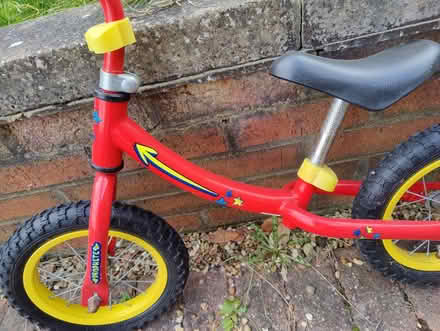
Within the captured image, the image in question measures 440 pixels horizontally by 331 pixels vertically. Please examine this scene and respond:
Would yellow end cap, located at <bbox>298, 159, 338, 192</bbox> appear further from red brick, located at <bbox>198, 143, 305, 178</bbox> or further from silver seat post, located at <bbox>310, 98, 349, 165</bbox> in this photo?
red brick, located at <bbox>198, 143, 305, 178</bbox>

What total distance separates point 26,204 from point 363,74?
1103mm

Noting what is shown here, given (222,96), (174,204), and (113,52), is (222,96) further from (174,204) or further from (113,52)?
(174,204)

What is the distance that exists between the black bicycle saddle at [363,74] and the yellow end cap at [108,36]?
30cm

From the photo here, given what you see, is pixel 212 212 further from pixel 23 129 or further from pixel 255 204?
pixel 23 129

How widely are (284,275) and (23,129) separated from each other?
0.96m

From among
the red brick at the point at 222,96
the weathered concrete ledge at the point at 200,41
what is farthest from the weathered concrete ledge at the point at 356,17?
the red brick at the point at 222,96

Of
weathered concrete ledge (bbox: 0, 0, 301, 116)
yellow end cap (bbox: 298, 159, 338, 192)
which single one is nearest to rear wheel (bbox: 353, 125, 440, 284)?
yellow end cap (bbox: 298, 159, 338, 192)

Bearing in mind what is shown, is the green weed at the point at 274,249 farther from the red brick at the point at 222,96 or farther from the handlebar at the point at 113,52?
the handlebar at the point at 113,52

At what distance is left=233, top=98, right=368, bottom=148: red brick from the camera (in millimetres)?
1019

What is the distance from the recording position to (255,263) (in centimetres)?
124

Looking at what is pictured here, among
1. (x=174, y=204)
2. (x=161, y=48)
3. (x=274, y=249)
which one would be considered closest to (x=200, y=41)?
(x=161, y=48)

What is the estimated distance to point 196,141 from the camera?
1.05m

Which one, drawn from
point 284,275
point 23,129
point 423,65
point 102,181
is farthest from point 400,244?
point 23,129

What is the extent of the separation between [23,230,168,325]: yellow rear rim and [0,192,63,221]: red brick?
232 mm
